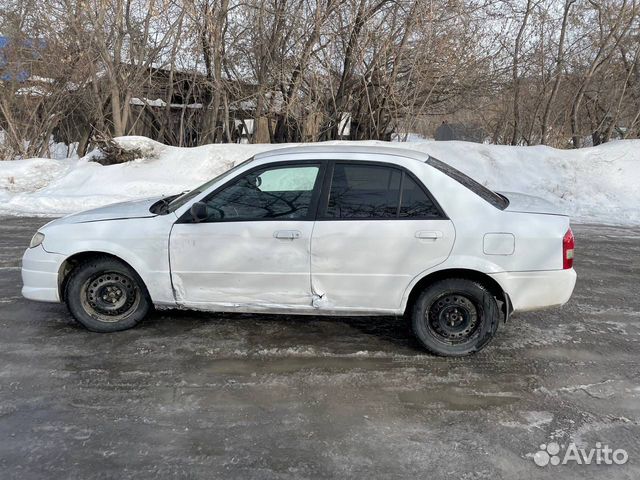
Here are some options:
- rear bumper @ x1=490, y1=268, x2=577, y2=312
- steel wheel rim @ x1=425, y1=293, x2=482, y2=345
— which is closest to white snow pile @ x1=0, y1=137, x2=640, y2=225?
rear bumper @ x1=490, y1=268, x2=577, y2=312

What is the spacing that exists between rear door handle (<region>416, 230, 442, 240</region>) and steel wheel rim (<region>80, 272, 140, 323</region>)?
2.52 meters

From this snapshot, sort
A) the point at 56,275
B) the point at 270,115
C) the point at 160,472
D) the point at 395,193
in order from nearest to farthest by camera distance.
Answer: the point at 160,472, the point at 395,193, the point at 56,275, the point at 270,115

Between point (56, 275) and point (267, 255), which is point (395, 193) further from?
point (56, 275)

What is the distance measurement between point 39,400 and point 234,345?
4.72 ft

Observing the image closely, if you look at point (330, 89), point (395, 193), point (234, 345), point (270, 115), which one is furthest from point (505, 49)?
point (234, 345)

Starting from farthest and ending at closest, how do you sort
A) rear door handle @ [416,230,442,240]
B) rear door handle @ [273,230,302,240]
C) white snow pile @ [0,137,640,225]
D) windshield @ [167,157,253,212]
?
white snow pile @ [0,137,640,225], windshield @ [167,157,253,212], rear door handle @ [273,230,302,240], rear door handle @ [416,230,442,240]

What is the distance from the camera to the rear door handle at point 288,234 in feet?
12.5

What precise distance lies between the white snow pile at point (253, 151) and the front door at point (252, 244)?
25.6ft

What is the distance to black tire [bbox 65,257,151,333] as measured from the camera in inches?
163

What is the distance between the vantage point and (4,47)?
48.9 feet

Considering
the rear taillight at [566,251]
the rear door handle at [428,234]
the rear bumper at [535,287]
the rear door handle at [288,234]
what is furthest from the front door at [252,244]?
the rear taillight at [566,251]

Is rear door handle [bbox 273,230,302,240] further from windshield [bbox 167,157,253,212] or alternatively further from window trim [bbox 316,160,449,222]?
windshield [bbox 167,157,253,212]

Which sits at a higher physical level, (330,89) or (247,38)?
(247,38)

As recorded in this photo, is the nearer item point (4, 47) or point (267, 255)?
point (267, 255)
